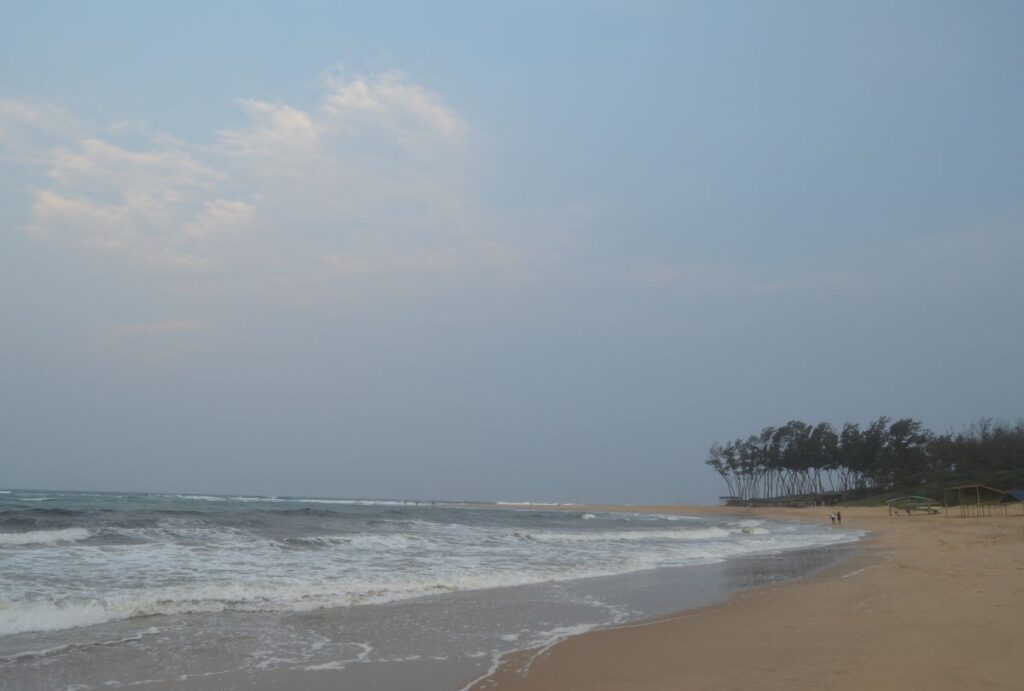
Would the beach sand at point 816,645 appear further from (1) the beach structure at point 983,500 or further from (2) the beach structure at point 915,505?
(2) the beach structure at point 915,505

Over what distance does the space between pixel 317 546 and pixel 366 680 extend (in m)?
14.9

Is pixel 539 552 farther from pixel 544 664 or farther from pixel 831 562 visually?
pixel 544 664

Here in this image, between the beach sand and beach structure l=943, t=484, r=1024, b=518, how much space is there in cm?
3928

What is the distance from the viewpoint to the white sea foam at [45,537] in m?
18.7

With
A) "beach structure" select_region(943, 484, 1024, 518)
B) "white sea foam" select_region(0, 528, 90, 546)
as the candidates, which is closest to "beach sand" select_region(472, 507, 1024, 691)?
"white sea foam" select_region(0, 528, 90, 546)

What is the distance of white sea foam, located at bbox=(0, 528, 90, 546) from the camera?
18714mm

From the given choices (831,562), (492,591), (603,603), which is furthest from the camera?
(831,562)

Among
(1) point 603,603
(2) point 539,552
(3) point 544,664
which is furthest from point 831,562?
(3) point 544,664

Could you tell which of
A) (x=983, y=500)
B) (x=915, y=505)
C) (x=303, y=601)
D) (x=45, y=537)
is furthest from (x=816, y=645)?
(x=983, y=500)

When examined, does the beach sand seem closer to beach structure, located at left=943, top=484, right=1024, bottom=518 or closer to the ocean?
the ocean

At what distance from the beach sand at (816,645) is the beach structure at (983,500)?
39284 millimetres

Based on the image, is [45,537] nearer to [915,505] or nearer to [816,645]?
[816,645]

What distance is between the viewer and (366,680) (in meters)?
6.76

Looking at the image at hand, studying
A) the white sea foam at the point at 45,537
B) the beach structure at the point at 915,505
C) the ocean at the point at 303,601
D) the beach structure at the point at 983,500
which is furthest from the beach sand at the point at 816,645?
the beach structure at the point at 915,505
